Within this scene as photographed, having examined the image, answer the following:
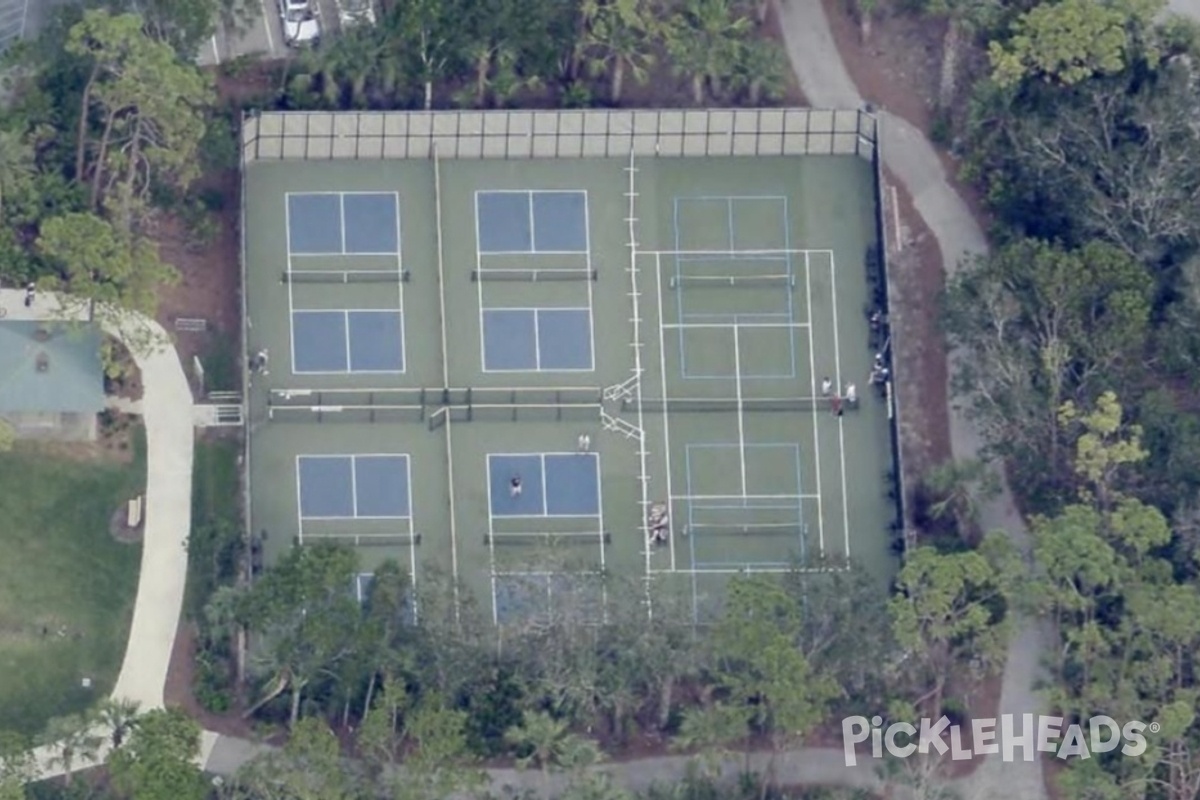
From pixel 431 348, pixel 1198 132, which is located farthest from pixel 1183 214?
pixel 431 348

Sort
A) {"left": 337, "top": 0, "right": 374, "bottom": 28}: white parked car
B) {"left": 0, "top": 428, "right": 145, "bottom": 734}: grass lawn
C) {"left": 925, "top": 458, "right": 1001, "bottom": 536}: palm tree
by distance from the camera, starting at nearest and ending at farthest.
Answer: {"left": 0, "top": 428, "right": 145, "bottom": 734}: grass lawn
{"left": 925, "top": 458, "right": 1001, "bottom": 536}: palm tree
{"left": 337, "top": 0, "right": 374, "bottom": 28}: white parked car

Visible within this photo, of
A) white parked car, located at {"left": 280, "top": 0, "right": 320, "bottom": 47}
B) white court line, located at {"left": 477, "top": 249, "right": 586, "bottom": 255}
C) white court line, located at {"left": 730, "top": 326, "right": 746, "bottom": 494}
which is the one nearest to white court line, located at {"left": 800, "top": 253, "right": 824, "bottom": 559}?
white court line, located at {"left": 730, "top": 326, "right": 746, "bottom": 494}

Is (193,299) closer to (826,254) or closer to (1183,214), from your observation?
(826,254)

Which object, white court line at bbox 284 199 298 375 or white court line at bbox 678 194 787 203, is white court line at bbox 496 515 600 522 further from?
white court line at bbox 678 194 787 203

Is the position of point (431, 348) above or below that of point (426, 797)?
above

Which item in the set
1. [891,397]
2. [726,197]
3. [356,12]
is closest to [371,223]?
[356,12]

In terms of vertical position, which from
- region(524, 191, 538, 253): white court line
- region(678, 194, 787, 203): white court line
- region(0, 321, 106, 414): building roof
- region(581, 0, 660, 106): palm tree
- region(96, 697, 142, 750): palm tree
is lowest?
region(96, 697, 142, 750): palm tree

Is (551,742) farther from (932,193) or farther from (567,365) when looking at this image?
(932,193)
